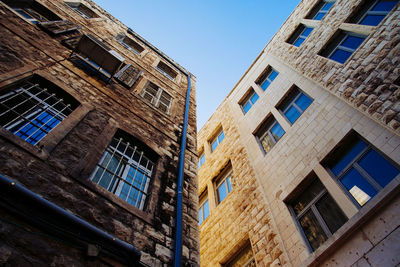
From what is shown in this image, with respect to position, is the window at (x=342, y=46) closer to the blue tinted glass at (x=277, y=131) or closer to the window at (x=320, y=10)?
the window at (x=320, y=10)

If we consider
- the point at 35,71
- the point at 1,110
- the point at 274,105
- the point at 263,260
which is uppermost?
the point at 274,105

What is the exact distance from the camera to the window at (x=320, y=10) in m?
10.6

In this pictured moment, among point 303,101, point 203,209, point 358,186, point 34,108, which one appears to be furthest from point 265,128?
point 34,108

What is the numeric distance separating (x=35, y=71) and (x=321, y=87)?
8.09 metres

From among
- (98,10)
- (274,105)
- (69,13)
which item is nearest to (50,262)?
(274,105)

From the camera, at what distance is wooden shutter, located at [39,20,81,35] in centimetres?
693

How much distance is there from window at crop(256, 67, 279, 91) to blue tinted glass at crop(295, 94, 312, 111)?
2.92 metres

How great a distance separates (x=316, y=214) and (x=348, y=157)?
1.65m

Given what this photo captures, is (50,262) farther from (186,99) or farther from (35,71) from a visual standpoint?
(186,99)

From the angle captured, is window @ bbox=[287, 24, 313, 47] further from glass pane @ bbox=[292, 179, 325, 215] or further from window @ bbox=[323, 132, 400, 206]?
glass pane @ bbox=[292, 179, 325, 215]

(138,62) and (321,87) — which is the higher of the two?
(321,87)

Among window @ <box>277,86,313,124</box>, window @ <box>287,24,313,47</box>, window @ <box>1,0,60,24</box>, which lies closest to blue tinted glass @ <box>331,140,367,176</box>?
window @ <box>277,86,313,124</box>

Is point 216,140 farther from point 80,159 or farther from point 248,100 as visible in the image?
point 80,159

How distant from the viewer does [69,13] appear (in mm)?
9695
